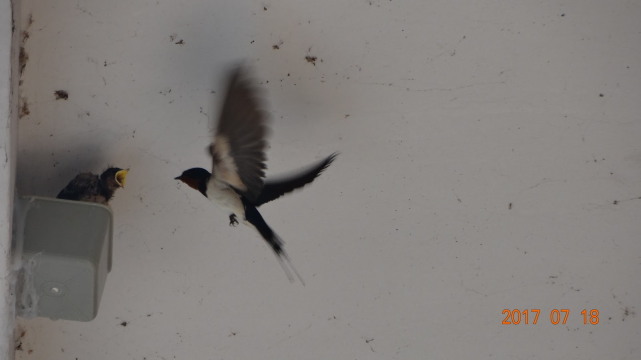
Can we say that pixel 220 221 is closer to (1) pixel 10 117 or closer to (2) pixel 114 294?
(2) pixel 114 294

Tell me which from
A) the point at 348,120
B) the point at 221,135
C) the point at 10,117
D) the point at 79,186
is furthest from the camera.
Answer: the point at 348,120

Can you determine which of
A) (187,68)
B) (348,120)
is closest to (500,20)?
(348,120)

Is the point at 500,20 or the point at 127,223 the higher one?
the point at 500,20

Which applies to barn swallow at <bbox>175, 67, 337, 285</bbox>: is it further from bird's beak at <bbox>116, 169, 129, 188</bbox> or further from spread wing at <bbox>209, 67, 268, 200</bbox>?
bird's beak at <bbox>116, 169, 129, 188</bbox>
